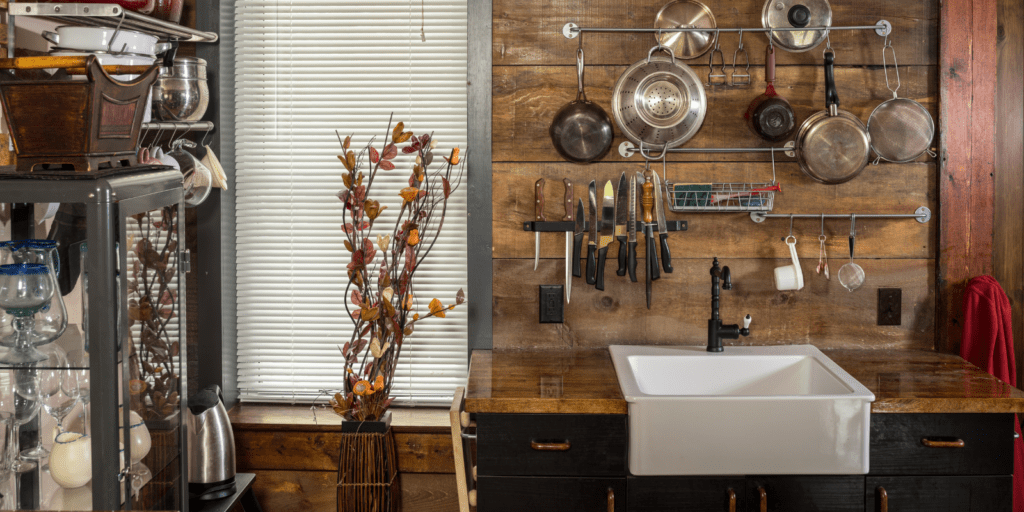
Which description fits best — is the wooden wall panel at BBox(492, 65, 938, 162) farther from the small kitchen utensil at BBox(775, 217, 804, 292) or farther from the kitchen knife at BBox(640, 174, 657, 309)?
the small kitchen utensil at BBox(775, 217, 804, 292)

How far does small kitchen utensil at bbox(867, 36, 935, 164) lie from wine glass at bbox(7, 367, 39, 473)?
2277mm

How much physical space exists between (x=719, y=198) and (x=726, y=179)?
0.38 ft

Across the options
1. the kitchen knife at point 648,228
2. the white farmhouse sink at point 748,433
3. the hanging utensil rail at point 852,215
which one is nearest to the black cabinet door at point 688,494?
the white farmhouse sink at point 748,433

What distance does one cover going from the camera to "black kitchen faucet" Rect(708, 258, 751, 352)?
231 centimetres

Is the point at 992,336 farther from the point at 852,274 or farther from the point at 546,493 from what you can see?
the point at 546,493

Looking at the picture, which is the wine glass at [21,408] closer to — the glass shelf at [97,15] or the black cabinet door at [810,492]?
the glass shelf at [97,15]

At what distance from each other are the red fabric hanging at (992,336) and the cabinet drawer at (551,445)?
1.19 metres

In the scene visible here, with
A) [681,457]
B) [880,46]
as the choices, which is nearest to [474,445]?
[681,457]

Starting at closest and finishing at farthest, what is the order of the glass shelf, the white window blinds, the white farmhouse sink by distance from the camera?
the glass shelf < the white farmhouse sink < the white window blinds

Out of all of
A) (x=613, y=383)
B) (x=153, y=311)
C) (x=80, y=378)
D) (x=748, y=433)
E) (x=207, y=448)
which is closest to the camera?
(x=80, y=378)

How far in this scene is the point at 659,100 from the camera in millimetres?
2316

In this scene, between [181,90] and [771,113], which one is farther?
[771,113]

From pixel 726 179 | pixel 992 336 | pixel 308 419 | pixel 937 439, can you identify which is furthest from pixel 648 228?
pixel 308 419

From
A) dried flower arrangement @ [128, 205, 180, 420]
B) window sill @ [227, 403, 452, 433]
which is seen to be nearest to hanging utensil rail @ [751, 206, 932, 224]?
window sill @ [227, 403, 452, 433]
